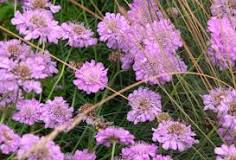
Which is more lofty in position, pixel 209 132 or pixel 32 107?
pixel 32 107

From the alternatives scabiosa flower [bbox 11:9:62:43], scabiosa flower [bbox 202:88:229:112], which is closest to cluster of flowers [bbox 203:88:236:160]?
scabiosa flower [bbox 202:88:229:112]

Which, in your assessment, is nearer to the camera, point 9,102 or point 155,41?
point 9,102

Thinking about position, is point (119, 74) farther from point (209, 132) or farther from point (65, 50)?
point (209, 132)

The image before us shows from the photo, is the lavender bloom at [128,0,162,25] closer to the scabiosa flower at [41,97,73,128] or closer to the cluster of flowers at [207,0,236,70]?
the cluster of flowers at [207,0,236,70]

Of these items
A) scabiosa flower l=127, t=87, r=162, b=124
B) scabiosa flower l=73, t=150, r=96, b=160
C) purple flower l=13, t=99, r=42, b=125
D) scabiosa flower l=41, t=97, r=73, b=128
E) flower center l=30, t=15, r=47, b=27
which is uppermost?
flower center l=30, t=15, r=47, b=27

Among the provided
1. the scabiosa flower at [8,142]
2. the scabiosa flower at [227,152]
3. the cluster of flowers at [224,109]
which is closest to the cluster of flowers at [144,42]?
the cluster of flowers at [224,109]

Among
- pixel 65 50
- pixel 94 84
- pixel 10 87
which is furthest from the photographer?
pixel 65 50

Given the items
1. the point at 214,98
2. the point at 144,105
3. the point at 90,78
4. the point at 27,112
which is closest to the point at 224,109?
the point at 214,98

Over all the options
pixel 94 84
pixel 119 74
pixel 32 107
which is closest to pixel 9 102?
pixel 32 107
